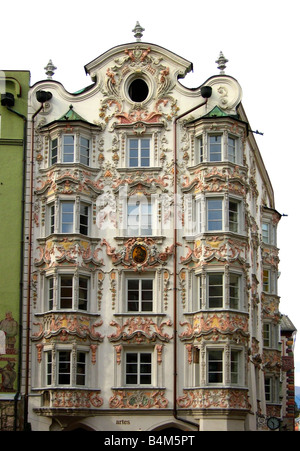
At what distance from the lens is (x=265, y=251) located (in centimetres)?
5775

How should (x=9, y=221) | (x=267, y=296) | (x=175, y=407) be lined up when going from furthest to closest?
(x=267, y=296)
(x=9, y=221)
(x=175, y=407)

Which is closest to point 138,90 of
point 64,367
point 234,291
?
point 234,291

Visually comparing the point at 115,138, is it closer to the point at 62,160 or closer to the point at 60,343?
the point at 62,160

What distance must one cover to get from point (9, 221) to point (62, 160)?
4550 mm

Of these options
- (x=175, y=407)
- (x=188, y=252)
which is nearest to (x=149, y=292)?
(x=188, y=252)

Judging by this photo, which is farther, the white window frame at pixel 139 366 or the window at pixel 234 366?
the white window frame at pixel 139 366

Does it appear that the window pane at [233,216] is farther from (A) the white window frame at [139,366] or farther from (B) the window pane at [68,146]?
(B) the window pane at [68,146]

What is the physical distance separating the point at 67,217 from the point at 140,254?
4.56m

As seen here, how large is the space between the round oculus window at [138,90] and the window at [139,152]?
276cm

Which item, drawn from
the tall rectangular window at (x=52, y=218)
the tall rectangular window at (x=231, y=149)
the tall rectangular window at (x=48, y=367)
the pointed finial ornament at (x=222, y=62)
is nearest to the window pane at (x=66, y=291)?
the tall rectangular window at (x=48, y=367)

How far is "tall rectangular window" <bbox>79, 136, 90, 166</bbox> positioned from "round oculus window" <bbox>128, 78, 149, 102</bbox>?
154 inches

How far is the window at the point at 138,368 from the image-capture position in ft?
158

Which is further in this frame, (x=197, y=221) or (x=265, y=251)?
(x=265, y=251)

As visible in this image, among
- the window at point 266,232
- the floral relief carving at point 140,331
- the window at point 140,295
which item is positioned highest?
the window at point 266,232
